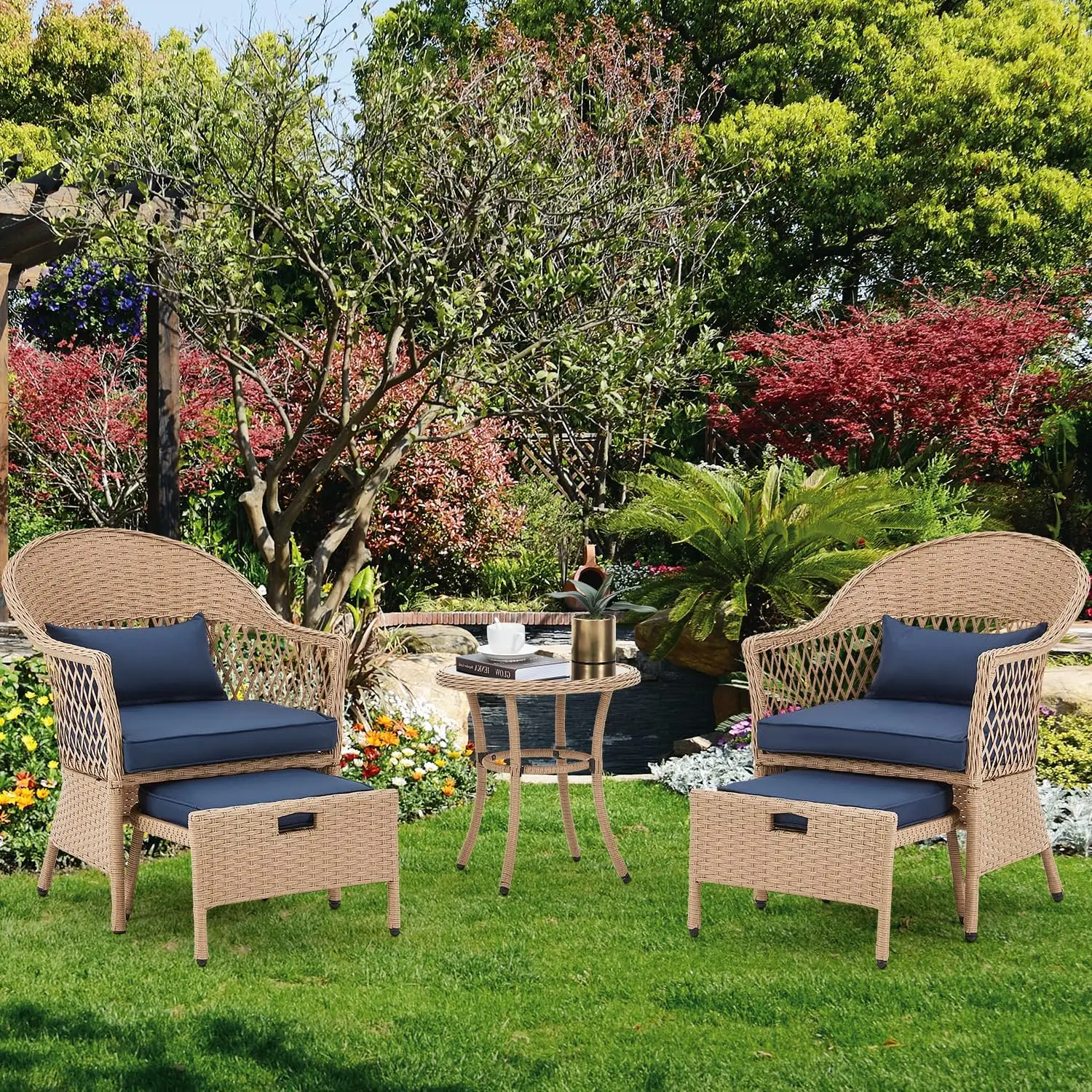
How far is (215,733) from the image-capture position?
12.5 feet

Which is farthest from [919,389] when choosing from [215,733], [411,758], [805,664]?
[215,733]

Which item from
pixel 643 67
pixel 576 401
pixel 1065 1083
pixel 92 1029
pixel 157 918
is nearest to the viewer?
pixel 1065 1083

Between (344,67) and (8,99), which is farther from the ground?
(8,99)

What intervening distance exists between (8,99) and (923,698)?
1606 centimetres

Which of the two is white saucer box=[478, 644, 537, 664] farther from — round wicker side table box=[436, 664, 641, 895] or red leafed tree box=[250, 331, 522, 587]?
red leafed tree box=[250, 331, 522, 587]

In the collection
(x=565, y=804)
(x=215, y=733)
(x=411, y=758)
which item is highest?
(x=215, y=733)

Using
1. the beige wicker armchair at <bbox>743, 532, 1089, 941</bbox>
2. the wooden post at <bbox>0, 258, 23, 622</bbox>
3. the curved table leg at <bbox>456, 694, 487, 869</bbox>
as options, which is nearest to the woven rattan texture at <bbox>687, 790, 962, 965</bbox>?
the beige wicker armchair at <bbox>743, 532, 1089, 941</bbox>

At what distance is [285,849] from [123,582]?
4.41ft

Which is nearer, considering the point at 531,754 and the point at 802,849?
the point at 802,849

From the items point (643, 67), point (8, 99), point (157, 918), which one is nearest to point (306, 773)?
point (157, 918)

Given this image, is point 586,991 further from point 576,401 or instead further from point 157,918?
point 576,401

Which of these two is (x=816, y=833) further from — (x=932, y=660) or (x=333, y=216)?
(x=333, y=216)

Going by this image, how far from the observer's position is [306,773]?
3.90 m

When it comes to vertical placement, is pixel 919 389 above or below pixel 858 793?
above
